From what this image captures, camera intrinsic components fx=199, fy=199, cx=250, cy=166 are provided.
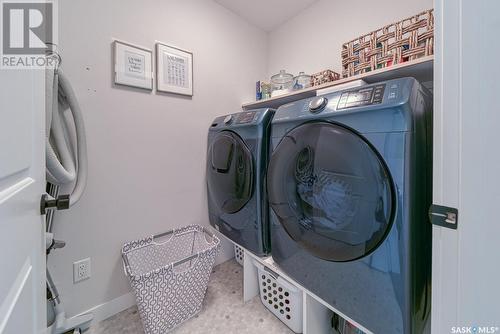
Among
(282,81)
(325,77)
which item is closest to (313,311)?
(325,77)

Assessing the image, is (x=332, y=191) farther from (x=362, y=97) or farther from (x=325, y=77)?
(x=325, y=77)

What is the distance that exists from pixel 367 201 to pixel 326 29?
1.57 metres

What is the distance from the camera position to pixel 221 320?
1.19 metres

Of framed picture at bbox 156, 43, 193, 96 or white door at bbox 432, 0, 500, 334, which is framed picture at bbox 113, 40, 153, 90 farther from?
white door at bbox 432, 0, 500, 334

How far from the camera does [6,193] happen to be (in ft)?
1.12

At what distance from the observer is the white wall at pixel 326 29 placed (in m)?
1.31

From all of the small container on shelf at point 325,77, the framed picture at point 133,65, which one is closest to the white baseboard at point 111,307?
the framed picture at point 133,65

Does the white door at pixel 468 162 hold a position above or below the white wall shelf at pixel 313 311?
above

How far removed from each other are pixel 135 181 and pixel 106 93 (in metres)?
0.56

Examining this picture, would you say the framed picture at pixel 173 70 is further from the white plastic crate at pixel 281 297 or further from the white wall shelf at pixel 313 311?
the white plastic crate at pixel 281 297

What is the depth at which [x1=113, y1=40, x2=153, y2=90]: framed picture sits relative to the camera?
1.21m

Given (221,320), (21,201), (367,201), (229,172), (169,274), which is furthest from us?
(229,172)

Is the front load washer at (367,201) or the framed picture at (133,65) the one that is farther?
the framed picture at (133,65)

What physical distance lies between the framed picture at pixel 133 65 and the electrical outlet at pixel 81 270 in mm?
1084
